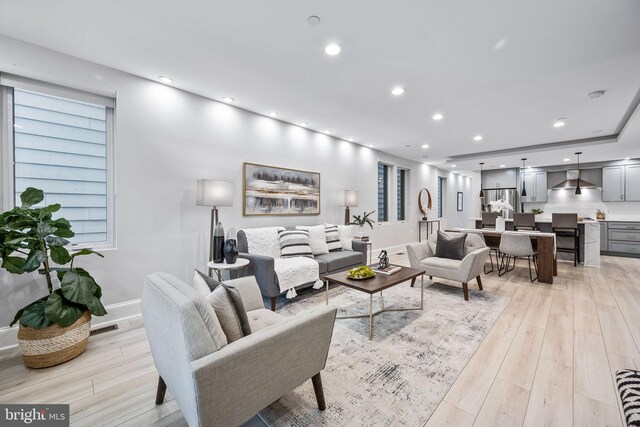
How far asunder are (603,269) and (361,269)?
221 inches

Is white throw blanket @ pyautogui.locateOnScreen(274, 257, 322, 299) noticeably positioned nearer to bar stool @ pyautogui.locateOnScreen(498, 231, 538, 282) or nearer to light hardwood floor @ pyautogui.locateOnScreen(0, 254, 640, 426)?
light hardwood floor @ pyautogui.locateOnScreen(0, 254, 640, 426)

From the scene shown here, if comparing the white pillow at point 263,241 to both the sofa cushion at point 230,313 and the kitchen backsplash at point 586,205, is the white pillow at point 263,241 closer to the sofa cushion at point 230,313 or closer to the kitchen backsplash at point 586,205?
the sofa cushion at point 230,313

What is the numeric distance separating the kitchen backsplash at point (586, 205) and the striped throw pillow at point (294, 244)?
7.75 metres

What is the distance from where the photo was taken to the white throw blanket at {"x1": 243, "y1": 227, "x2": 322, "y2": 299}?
316cm

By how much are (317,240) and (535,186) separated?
7.55 m

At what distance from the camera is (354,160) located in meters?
5.80

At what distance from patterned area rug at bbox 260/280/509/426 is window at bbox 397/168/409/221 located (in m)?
4.01

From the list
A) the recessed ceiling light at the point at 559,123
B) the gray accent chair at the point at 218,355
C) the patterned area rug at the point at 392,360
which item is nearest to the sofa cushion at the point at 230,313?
the gray accent chair at the point at 218,355

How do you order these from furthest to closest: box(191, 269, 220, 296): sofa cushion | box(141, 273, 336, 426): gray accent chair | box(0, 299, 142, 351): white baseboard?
box(0, 299, 142, 351): white baseboard, box(191, 269, 220, 296): sofa cushion, box(141, 273, 336, 426): gray accent chair

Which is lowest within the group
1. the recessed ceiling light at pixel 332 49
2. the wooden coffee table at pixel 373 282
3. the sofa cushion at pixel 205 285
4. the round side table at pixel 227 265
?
the wooden coffee table at pixel 373 282

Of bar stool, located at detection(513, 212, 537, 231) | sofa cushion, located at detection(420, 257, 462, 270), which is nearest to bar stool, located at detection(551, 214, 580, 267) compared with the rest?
bar stool, located at detection(513, 212, 537, 231)

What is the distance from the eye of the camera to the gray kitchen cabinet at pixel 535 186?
7816mm

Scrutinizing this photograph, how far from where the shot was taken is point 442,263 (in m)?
3.71

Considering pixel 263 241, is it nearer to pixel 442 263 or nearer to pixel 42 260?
pixel 42 260
